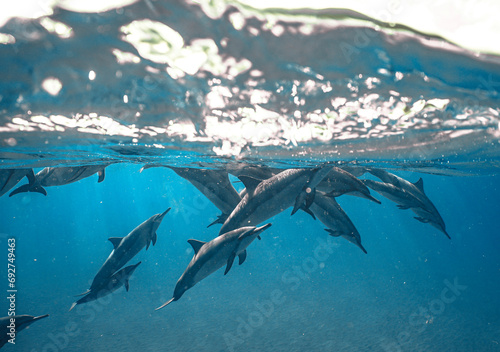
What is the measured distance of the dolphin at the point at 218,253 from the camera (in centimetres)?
549

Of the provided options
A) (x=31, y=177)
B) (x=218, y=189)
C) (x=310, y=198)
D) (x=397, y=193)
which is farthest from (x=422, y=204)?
(x=31, y=177)

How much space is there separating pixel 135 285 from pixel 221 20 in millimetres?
25473

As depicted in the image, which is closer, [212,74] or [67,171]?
[212,74]

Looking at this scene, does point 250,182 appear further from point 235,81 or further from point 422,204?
point 422,204

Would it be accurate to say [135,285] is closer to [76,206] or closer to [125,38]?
[125,38]

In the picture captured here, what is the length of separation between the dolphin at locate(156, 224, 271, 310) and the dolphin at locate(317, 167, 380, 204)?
7.18 ft

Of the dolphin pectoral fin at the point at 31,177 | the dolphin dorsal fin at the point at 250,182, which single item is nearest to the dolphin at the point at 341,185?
the dolphin dorsal fin at the point at 250,182

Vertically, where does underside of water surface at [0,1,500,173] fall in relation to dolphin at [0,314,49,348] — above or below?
above

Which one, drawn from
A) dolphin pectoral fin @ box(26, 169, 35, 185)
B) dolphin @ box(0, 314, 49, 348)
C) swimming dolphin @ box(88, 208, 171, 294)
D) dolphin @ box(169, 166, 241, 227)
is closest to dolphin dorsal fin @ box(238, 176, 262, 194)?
dolphin @ box(169, 166, 241, 227)

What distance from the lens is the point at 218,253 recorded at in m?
5.75

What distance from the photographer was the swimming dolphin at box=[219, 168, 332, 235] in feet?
20.4

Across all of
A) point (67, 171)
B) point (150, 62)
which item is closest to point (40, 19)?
point (150, 62)

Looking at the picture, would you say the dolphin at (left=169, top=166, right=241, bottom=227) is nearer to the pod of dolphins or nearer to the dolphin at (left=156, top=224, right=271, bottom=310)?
the pod of dolphins

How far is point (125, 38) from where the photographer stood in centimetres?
425
